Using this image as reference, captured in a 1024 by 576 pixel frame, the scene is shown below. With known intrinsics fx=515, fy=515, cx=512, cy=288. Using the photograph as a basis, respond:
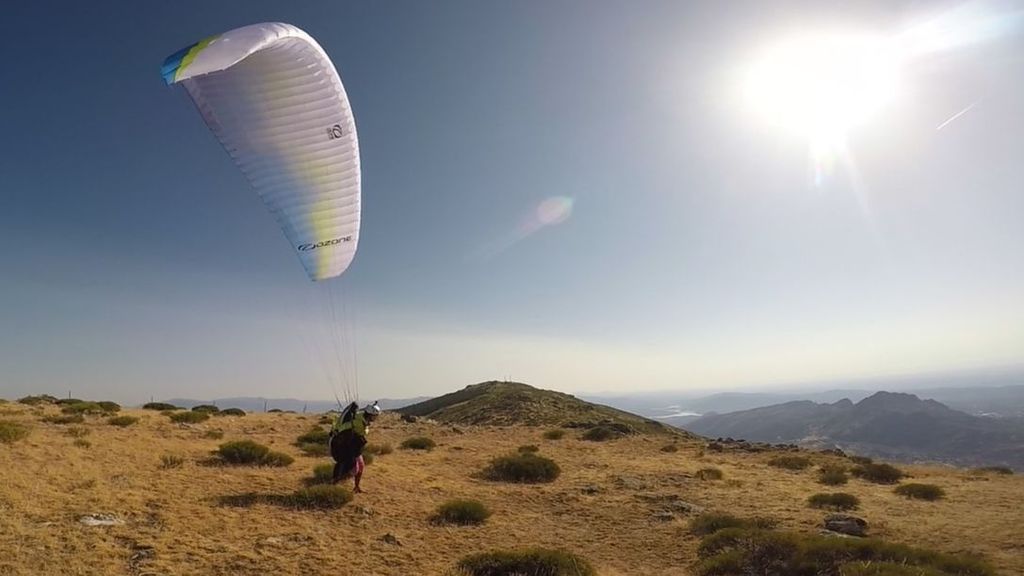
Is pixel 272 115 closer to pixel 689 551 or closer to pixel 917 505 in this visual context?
pixel 689 551

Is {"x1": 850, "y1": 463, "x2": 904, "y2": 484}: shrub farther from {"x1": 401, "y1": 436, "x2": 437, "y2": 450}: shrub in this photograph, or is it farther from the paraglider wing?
the paraglider wing

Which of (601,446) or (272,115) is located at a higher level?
(272,115)

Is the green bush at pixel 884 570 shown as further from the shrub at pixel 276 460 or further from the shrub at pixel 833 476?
the shrub at pixel 276 460

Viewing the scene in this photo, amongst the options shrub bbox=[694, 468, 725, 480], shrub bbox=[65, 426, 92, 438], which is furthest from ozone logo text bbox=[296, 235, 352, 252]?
shrub bbox=[694, 468, 725, 480]

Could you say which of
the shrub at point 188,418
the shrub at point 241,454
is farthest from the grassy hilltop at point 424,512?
the shrub at point 188,418

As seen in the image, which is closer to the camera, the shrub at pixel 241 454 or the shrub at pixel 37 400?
the shrub at pixel 241 454

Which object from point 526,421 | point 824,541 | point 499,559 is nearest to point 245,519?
point 499,559
